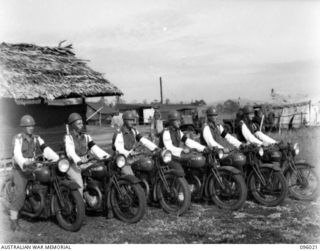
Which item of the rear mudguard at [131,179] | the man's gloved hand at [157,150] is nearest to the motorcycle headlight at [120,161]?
the rear mudguard at [131,179]

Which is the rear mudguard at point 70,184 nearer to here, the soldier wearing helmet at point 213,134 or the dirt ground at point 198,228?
the dirt ground at point 198,228

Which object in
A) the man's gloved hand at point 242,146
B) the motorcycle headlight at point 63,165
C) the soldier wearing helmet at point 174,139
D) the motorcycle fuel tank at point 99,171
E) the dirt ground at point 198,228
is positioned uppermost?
the soldier wearing helmet at point 174,139

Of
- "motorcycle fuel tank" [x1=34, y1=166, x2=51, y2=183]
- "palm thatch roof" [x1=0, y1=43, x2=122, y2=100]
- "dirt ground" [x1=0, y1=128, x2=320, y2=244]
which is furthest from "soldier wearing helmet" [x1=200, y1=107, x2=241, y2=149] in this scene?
"palm thatch roof" [x1=0, y1=43, x2=122, y2=100]

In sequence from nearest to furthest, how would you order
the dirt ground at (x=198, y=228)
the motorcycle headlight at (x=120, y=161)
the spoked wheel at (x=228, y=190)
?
the dirt ground at (x=198, y=228) < the motorcycle headlight at (x=120, y=161) < the spoked wheel at (x=228, y=190)

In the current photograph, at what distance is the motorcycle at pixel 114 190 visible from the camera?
189 inches

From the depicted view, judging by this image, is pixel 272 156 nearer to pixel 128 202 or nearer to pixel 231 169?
pixel 231 169

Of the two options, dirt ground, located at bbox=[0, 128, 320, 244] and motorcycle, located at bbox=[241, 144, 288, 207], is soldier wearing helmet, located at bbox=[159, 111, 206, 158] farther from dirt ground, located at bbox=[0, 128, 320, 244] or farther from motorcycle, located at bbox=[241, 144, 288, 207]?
dirt ground, located at bbox=[0, 128, 320, 244]

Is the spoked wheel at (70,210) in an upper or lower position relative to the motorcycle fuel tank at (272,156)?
lower

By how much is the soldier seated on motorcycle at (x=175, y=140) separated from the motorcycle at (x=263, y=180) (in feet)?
2.43

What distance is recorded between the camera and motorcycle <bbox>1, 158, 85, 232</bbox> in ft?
15.0

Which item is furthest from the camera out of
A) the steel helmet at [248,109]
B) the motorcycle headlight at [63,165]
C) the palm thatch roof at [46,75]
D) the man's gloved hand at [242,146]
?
the palm thatch roof at [46,75]

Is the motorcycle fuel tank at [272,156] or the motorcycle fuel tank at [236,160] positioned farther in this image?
the motorcycle fuel tank at [272,156]

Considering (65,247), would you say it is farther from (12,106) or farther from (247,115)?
(12,106)

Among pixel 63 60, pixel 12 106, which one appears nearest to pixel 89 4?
pixel 12 106
